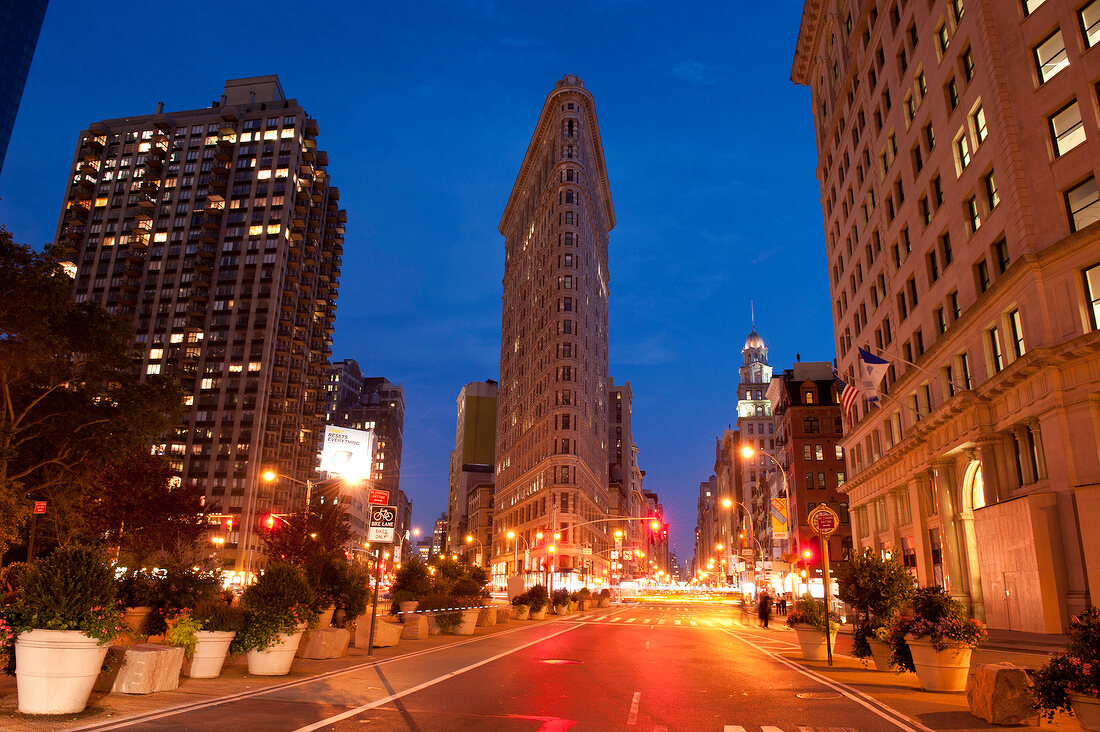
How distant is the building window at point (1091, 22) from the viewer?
26.6m

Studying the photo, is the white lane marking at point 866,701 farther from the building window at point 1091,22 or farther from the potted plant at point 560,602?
the potted plant at point 560,602

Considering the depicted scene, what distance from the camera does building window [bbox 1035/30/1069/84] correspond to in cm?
2805

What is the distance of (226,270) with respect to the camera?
433 ft

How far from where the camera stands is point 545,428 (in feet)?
343

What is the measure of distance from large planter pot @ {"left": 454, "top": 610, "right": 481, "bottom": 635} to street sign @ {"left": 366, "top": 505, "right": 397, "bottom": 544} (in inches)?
342

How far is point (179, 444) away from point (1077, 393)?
128 metres

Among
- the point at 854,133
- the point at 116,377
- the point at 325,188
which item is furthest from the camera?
the point at 325,188

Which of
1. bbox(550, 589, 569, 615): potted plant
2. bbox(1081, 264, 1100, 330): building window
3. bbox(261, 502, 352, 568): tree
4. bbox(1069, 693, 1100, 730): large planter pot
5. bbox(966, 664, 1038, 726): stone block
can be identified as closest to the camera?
bbox(1069, 693, 1100, 730): large planter pot

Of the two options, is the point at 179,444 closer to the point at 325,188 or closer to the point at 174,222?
the point at 174,222

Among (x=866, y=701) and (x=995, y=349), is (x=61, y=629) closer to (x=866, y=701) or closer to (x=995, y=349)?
(x=866, y=701)

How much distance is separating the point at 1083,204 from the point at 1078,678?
77.7 feet

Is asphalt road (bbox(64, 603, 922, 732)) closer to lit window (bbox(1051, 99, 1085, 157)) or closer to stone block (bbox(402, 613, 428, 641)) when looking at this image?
stone block (bbox(402, 613, 428, 641))

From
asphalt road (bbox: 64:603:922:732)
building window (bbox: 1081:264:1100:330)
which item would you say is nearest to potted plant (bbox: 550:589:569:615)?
asphalt road (bbox: 64:603:922:732)

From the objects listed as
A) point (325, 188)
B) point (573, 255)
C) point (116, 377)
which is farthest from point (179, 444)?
point (116, 377)
